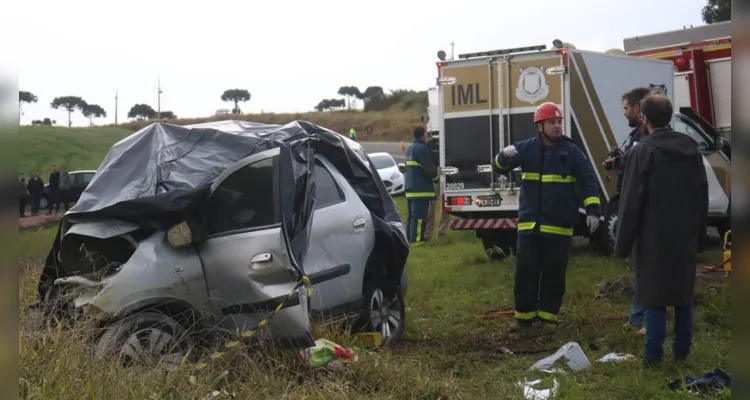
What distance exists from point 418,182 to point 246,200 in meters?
8.51

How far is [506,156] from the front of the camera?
7.59 m

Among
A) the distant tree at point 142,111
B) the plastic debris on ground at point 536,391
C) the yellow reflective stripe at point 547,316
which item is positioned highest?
the distant tree at point 142,111

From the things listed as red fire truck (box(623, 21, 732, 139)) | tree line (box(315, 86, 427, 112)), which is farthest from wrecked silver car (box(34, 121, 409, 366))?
tree line (box(315, 86, 427, 112))

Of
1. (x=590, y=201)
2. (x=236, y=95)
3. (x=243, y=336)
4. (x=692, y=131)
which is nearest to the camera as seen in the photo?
(x=243, y=336)

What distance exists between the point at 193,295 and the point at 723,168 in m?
8.45

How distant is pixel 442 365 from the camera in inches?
247

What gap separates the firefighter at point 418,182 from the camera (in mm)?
13867

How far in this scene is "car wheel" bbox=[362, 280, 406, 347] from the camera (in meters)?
6.82

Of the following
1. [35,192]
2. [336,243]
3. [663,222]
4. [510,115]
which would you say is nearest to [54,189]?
[35,192]

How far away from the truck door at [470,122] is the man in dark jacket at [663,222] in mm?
5397

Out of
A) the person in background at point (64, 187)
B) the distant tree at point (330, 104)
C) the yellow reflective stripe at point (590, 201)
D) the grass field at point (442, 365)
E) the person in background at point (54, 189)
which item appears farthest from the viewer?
the distant tree at point (330, 104)

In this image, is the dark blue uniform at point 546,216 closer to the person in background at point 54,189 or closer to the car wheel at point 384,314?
the car wheel at point 384,314

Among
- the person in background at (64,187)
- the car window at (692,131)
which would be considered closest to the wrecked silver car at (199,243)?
the car window at (692,131)

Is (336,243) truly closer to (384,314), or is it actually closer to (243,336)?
(384,314)
